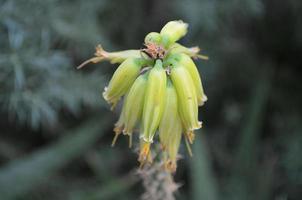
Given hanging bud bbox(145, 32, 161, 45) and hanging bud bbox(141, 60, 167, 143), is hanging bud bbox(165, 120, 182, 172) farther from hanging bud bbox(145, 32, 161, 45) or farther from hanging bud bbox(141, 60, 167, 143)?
hanging bud bbox(145, 32, 161, 45)

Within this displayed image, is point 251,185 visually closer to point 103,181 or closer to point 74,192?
point 103,181

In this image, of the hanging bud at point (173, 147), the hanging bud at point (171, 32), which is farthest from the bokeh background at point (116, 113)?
the hanging bud at point (171, 32)

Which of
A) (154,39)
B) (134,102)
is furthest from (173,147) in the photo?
(154,39)

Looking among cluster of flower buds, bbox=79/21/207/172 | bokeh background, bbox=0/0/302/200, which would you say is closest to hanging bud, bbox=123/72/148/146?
cluster of flower buds, bbox=79/21/207/172

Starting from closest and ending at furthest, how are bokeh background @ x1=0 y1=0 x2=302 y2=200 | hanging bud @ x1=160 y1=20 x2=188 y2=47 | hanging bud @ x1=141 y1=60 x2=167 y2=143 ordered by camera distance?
hanging bud @ x1=141 y1=60 x2=167 y2=143, hanging bud @ x1=160 y1=20 x2=188 y2=47, bokeh background @ x1=0 y1=0 x2=302 y2=200

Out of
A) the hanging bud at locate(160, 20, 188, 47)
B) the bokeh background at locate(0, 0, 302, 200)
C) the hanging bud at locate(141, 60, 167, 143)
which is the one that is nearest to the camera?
the hanging bud at locate(141, 60, 167, 143)

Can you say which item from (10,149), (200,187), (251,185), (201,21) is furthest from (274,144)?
(10,149)

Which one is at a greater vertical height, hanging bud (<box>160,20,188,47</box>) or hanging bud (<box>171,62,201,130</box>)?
hanging bud (<box>160,20,188,47</box>)

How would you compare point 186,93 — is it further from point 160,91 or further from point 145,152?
point 145,152

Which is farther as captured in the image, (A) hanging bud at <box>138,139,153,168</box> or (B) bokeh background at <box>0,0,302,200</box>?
(B) bokeh background at <box>0,0,302,200</box>
